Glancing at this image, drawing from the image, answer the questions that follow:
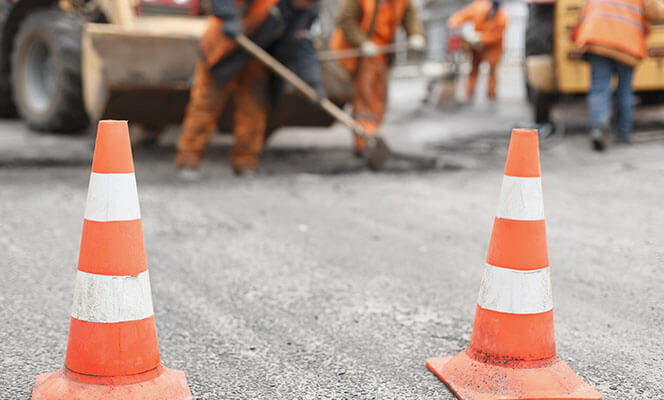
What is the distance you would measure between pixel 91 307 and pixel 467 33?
10023 millimetres

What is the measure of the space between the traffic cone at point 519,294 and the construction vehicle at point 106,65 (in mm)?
3891

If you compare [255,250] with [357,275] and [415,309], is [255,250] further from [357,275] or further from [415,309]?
[415,309]

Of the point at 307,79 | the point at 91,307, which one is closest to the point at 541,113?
the point at 307,79

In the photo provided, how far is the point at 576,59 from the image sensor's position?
654 cm

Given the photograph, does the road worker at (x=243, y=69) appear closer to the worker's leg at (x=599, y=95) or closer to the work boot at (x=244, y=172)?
the work boot at (x=244, y=172)

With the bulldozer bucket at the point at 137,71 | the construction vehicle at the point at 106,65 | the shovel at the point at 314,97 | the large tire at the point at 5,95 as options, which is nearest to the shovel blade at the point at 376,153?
the shovel at the point at 314,97

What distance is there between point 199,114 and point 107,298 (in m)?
3.57

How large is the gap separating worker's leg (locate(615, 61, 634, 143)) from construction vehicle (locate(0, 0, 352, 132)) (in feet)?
7.43

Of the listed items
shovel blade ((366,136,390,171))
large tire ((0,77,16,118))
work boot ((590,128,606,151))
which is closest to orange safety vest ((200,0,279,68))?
shovel blade ((366,136,390,171))

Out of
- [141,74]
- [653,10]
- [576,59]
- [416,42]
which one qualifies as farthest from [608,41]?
[141,74]

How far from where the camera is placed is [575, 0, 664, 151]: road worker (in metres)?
5.93

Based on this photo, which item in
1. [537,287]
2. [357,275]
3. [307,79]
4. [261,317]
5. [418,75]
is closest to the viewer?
[537,287]

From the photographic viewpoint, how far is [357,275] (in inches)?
124

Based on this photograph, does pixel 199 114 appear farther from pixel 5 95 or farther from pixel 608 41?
pixel 5 95
